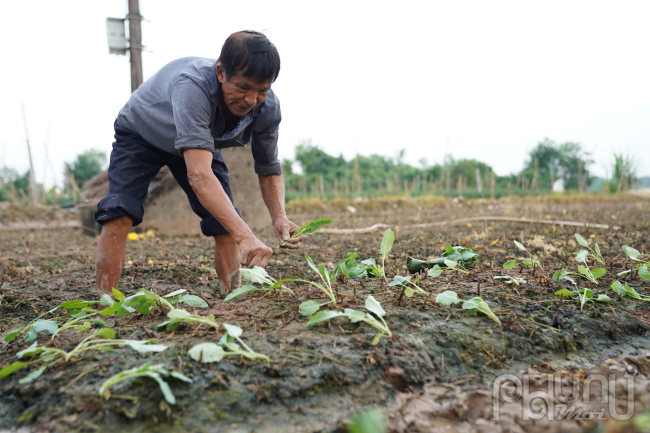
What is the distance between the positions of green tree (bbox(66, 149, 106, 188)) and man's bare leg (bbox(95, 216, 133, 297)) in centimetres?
3940

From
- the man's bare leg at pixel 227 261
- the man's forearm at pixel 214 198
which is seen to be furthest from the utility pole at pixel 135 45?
the man's forearm at pixel 214 198

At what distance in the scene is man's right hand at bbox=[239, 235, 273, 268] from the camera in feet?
5.44

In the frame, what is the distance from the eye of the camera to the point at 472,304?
5.15ft

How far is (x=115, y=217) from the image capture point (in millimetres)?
2111

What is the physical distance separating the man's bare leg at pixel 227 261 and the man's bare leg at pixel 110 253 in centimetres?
49

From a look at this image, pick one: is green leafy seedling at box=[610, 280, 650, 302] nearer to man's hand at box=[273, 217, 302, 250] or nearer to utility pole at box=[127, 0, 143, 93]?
man's hand at box=[273, 217, 302, 250]

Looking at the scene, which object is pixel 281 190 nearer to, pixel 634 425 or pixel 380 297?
pixel 380 297

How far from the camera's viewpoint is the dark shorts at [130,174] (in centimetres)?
212

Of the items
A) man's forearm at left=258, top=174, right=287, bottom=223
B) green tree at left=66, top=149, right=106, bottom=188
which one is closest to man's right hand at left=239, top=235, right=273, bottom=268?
man's forearm at left=258, top=174, right=287, bottom=223

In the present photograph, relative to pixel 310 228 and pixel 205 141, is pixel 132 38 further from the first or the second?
pixel 310 228

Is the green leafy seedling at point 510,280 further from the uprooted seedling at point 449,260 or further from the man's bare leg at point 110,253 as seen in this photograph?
the man's bare leg at point 110,253

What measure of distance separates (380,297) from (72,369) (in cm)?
114

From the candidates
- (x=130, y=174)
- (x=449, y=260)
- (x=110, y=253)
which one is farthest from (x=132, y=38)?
(x=449, y=260)

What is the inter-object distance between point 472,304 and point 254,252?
874mm
